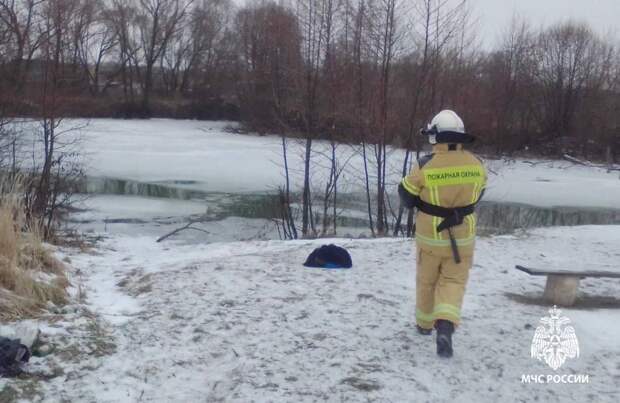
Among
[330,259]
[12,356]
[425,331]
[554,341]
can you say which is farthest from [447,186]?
[12,356]

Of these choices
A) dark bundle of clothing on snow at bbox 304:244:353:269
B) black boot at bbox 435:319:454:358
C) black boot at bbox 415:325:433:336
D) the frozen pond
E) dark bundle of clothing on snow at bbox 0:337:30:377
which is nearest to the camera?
dark bundle of clothing on snow at bbox 0:337:30:377

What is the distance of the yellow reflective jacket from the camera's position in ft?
15.8

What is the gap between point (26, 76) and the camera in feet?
49.4

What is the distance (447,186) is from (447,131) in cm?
38

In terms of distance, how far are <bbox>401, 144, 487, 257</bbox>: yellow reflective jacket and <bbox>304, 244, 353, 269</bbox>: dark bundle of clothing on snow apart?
8.62 ft

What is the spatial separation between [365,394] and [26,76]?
1322 cm

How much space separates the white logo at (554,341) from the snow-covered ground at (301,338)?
8cm

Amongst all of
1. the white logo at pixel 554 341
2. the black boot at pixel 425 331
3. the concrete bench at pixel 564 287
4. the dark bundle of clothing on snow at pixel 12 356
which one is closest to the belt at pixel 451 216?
the black boot at pixel 425 331

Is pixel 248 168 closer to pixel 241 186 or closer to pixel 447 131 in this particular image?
pixel 241 186

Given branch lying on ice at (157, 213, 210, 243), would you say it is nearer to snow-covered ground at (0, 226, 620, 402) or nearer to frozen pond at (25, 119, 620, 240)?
frozen pond at (25, 119, 620, 240)

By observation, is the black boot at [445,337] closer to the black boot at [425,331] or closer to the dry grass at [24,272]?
the black boot at [425,331]

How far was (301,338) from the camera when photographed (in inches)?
203

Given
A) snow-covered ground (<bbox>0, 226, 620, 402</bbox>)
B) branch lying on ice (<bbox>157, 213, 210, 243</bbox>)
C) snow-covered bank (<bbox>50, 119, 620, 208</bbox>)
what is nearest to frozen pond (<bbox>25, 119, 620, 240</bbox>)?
snow-covered bank (<bbox>50, 119, 620, 208</bbox>)

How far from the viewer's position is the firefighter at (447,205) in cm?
480
